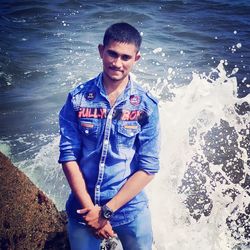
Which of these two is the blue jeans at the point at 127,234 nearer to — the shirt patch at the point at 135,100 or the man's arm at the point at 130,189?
the man's arm at the point at 130,189

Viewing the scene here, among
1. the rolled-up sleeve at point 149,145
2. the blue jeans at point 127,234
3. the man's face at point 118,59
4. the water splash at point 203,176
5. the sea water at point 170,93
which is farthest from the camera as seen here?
the sea water at point 170,93

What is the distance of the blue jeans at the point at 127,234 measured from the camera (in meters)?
2.82

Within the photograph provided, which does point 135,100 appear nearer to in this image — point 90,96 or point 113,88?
point 113,88

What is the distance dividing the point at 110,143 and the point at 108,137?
0.07m

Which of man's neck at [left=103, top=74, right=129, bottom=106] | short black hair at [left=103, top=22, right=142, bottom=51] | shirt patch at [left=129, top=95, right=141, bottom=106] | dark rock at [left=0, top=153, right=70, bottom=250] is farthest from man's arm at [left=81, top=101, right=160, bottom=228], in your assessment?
dark rock at [left=0, top=153, right=70, bottom=250]

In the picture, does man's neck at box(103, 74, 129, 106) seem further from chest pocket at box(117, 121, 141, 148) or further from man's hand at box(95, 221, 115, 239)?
man's hand at box(95, 221, 115, 239)

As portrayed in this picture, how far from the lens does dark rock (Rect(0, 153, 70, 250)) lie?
3078 millimetres

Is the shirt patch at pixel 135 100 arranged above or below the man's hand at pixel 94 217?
above

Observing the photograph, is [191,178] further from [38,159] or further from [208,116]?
[38,159]

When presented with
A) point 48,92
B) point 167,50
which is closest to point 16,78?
point 48,92

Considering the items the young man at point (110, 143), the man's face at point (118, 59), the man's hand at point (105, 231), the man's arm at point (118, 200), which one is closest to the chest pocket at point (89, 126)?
the young man at point (110, 143)

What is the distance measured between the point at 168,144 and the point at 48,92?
4.87 metres

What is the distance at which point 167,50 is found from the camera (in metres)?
11.9

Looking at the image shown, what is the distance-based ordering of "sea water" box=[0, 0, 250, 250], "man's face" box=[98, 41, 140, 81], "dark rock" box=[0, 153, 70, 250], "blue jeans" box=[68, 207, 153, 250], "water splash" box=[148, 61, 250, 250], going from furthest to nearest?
1. "sea water" box=[0, 0, 250, 250]
2. "water splash" box=[148, 61, 250, 250]
3. "dark rock" box=[0, 153, 70, 250]
4. "blue jeans" box=[68, 207, 153, 250]
5. "man's face" box=[98, 41, 140, 81]
